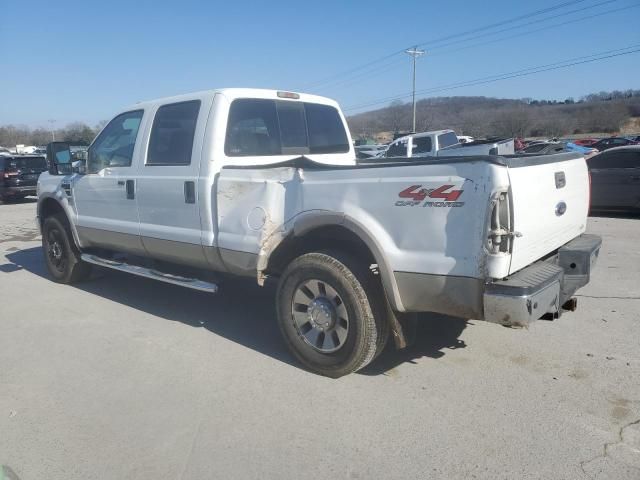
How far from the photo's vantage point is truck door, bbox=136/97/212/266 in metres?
4.56

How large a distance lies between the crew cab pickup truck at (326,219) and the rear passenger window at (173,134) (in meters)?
0.02

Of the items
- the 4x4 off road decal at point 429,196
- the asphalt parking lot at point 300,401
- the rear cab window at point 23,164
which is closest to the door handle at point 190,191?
the asphalt parking lot at point 300,401

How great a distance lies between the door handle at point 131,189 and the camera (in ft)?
17.0

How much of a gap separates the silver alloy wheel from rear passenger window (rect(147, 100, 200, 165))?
1627 millimetres

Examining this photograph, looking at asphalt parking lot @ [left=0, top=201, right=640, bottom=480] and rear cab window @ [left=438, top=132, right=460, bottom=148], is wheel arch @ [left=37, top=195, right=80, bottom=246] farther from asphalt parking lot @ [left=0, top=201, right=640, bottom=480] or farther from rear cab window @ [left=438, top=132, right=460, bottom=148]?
rear cab window @ [left=438, top=132, right=460, bottom=148]

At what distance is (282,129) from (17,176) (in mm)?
16791

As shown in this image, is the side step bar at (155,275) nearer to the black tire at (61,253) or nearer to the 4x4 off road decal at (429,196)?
the black tire at (61,253)

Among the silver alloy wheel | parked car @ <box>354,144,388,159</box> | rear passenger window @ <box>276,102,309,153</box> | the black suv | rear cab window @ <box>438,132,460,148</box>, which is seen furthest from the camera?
parked car @ <box>354,144,388,159</box>

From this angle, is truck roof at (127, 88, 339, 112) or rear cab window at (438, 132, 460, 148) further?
rear cab window at (438, 132, 460, 148)

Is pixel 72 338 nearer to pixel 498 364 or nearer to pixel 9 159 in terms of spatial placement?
pixel 498 364

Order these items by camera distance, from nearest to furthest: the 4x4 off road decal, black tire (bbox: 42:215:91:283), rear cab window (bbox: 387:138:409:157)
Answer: the 4x4 off road decal
black tire (bbox: 42:215:91:283)
rear cab window (bbox: 387:138:409:157)

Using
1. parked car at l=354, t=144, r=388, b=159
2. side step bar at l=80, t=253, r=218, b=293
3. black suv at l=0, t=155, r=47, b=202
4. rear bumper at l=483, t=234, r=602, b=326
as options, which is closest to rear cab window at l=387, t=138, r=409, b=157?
parked car at l=354, t=144, r=388, b=159

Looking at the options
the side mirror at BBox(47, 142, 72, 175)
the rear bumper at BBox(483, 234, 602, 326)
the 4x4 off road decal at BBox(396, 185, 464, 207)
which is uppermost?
the side mirror at BBox(47, 142, 72, 175)

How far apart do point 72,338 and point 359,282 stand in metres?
2.87
